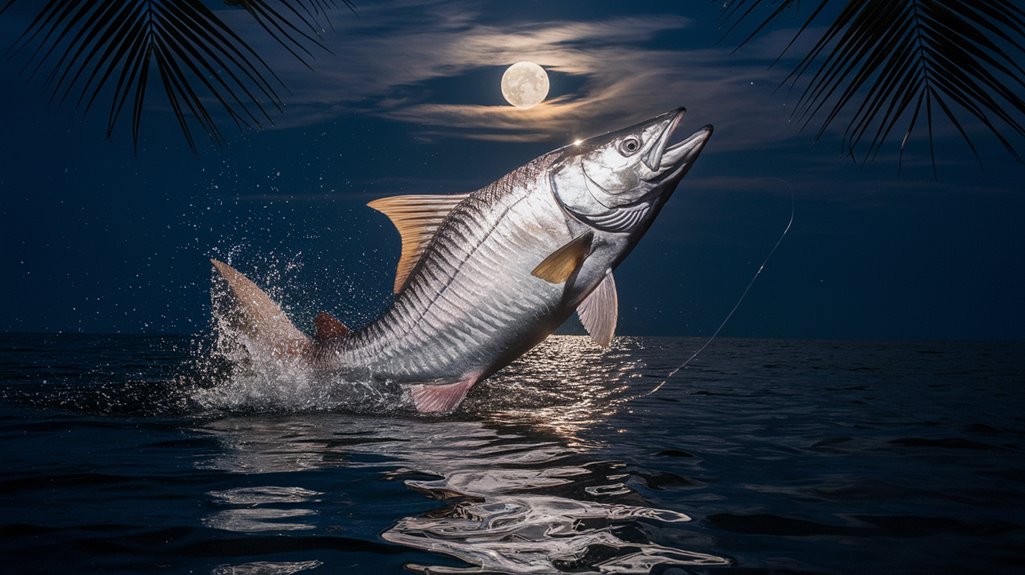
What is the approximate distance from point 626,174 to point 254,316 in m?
3.43

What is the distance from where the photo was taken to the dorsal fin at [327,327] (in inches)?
265

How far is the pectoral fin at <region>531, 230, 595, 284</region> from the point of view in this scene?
5.51m

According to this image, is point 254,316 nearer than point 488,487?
No

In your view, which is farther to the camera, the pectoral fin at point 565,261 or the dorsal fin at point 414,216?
the dorsal fin at point 414,216

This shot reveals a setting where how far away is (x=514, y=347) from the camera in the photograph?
6.02 m

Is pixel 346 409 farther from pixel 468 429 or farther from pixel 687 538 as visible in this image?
pixel 687 538

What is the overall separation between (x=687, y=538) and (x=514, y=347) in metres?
2.88

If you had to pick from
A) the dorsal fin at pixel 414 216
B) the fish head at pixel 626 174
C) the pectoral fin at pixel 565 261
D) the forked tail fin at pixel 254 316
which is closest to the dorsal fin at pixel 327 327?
the forked tail fin at pixel 254 316

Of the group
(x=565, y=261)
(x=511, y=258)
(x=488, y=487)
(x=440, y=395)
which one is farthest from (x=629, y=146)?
(x=488, y=487)

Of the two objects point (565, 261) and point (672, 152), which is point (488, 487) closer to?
point (565, 261)

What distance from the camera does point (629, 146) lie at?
5.82 metres

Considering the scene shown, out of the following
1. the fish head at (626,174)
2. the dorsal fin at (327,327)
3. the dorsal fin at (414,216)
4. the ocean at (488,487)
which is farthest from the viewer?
the dorsal fin at (327,327)

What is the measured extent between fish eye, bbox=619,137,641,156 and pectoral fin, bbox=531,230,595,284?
649 millimetres

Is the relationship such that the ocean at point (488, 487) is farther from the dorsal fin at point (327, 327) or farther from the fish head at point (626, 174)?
the fish head at point (626, 174)
